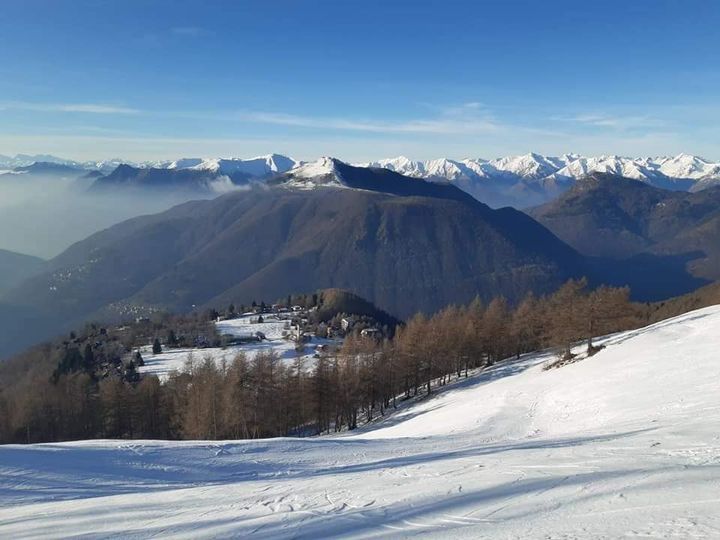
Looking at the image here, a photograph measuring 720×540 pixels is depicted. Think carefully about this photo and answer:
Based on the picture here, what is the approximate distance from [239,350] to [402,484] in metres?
92.9

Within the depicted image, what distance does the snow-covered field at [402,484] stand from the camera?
1138 cm

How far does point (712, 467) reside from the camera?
554 inches

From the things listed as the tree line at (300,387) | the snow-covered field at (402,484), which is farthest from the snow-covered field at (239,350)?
the snow-covered field at (402,484)

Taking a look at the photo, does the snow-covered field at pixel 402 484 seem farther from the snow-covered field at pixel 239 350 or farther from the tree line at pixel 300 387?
the snow-covered field at pixel 239 350

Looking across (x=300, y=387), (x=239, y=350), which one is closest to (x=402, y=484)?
(x=300, y=387)

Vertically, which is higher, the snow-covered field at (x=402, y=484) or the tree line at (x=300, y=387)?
the snow-covered field at (x=402, y=484)

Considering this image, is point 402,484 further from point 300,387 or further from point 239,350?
point 239,350

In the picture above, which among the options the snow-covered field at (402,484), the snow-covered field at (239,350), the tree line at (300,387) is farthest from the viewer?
the snow-covered field at (239,350)

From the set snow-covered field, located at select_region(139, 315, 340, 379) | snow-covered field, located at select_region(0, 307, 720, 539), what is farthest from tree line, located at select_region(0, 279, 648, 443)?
snow-covered field, located at select_region(139, 315, 340, 379)

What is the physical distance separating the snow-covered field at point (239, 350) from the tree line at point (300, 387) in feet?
88.8

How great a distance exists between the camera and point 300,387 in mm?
56062

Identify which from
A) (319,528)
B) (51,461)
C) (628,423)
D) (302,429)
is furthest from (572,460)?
(302,429)

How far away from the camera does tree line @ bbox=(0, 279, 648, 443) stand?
52.2 metres

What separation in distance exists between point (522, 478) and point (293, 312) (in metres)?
151
